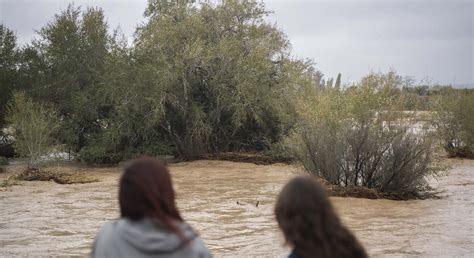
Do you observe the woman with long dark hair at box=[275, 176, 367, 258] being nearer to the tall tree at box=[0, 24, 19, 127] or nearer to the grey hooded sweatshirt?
the grey hooded sweatshirt

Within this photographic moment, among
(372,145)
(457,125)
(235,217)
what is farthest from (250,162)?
(235,217)

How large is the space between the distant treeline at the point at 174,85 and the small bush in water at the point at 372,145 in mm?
7966

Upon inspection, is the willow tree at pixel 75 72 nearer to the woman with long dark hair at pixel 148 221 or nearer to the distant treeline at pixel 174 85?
the distant treeline at pixel 174 85

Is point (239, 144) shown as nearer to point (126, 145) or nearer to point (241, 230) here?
point (126, 145)

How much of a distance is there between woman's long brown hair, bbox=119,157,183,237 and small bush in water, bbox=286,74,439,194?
12250 mm

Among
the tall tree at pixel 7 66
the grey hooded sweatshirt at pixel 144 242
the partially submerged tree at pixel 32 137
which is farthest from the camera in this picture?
the tall tree at pixel 7 66

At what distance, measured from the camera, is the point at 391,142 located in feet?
46.8

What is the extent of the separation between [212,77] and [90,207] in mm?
12097

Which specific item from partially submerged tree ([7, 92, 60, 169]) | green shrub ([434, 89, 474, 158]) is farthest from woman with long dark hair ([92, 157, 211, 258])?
green shrub ([434, 89, 474, 158])

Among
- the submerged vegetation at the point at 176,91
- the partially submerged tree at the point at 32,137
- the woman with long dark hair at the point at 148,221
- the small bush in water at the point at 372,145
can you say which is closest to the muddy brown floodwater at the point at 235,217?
the small bush in water at the point at 372,145

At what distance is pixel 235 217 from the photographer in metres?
12.4

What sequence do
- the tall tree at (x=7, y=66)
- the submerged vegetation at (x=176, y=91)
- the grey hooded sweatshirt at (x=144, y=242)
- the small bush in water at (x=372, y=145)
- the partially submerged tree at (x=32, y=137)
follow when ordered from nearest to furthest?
1. the grey hooded sweatshirt at (x=144, y=242)
2. the small bush in water at (x=372, y=145)
3. the partially submerged tree at (x=32, y=137)
4. the submerged vegetation at (x=176, y=91)
5. the tall tree at (x=7, y=66)

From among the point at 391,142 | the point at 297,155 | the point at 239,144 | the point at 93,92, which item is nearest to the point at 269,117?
the point at 239,144

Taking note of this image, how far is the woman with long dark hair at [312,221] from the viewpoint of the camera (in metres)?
2.46
